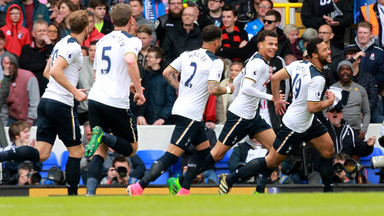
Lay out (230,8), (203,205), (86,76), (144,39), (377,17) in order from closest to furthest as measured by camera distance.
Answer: (203,205) < (86,76) < (144,39) < (230,8) < (377,17)

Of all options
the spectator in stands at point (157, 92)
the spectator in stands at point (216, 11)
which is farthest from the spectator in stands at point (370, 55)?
the spectator in stands at point (157, 92)

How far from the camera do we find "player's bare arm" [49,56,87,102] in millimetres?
9969

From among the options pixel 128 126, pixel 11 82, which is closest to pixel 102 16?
pixel 11 82

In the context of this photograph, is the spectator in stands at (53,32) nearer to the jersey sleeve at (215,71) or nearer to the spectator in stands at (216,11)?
the spectator in stands at (216,11)

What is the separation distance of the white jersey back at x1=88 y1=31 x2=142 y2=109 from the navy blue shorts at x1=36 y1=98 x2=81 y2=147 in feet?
1.26

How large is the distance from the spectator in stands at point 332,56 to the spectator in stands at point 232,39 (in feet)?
4.58

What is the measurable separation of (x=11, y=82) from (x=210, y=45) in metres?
4.53

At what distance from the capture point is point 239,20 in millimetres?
16656

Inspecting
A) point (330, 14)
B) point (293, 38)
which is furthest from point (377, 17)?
point (293, 38)

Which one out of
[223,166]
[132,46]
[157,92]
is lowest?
[223,166]

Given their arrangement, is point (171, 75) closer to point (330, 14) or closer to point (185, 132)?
point (185, 132)

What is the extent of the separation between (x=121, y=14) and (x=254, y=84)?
83.9 inches

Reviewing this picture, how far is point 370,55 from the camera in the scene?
15.8m

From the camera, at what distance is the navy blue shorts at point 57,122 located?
10.4m
